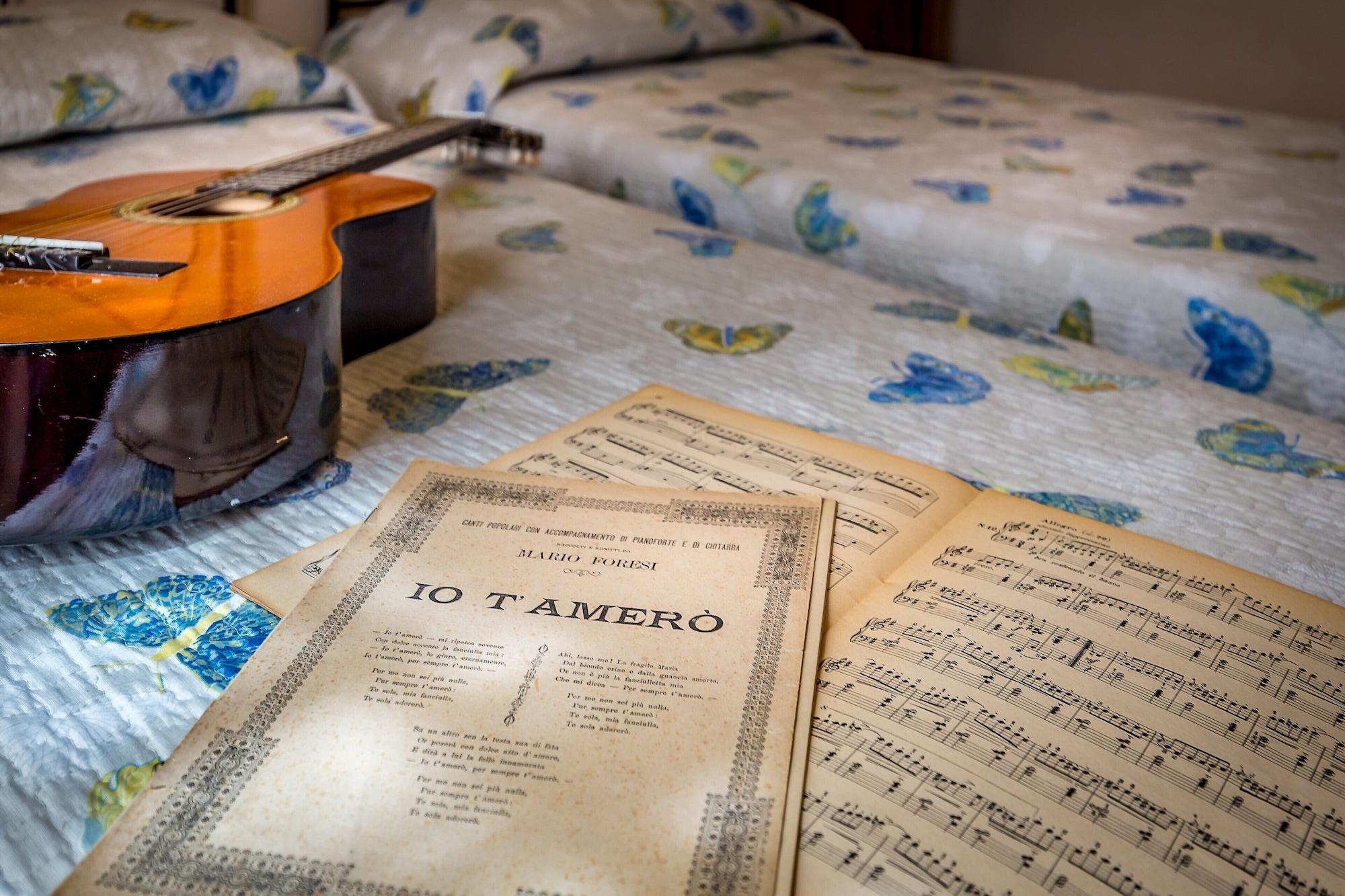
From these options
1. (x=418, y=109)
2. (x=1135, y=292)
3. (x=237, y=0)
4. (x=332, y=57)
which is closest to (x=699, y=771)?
(x=1135, y=292)

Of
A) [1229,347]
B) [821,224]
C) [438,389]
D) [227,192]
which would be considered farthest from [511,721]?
[821,224]

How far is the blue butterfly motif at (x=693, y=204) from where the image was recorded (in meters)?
1.41

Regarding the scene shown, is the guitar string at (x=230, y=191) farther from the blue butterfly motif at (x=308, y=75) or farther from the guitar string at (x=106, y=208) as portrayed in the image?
the blue butterfly motif at (x=308, y=75)

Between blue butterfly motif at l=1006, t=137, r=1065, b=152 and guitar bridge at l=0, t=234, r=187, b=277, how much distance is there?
1.28 meters

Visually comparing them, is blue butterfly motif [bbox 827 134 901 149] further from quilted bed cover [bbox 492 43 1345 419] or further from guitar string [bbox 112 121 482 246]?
guitar string [bbox 112 121 482 246]

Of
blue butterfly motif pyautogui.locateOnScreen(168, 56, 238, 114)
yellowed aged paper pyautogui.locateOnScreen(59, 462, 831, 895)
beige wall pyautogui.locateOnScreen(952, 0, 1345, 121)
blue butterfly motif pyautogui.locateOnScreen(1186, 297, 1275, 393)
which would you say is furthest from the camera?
beige wall pyautogui.locateOnScreen(952, 0, 1345, 121)

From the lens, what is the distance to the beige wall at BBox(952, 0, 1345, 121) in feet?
9.26

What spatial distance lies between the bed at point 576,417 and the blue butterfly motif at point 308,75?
0.22m

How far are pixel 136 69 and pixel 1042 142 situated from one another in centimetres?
127

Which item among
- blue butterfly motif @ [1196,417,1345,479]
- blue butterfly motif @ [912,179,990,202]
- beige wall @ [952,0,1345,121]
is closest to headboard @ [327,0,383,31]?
blue butterfly motif @ [912,179,990,202]

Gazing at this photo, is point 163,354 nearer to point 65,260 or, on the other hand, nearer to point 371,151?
point 65,260

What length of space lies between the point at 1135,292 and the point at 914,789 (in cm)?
83

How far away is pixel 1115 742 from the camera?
460mm

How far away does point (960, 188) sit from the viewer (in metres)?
1.33
